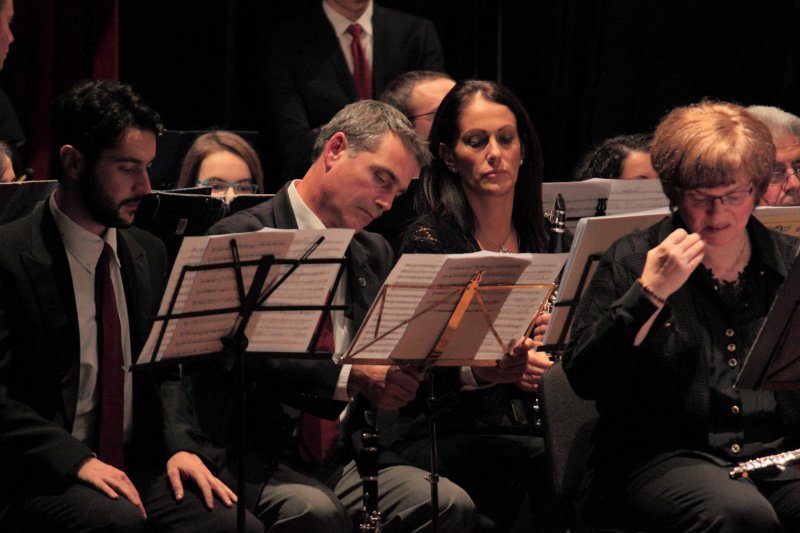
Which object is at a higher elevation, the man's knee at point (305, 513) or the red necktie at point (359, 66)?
the red necktie at point (359, 66)

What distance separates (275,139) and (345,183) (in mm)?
2024

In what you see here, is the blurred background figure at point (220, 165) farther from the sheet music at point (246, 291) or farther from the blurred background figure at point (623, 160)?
the sheet music at point (246, 291)

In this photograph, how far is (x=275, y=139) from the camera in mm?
5902

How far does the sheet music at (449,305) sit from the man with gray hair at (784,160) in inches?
76.3

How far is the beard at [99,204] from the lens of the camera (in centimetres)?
347

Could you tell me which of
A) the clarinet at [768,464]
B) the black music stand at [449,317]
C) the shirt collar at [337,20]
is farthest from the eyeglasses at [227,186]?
the clarinet at [768,464]

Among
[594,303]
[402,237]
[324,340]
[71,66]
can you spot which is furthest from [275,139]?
[594,303]

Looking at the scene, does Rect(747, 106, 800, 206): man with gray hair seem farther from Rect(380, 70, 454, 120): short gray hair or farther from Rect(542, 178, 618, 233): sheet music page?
Rect(380, 70, 454, 120): short gray hair

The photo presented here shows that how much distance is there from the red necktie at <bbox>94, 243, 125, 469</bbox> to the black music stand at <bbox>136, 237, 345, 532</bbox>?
33 cm

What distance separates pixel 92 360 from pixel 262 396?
519 millimetres

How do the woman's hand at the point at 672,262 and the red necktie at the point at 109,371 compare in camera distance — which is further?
the red necktie at the point at 109,371

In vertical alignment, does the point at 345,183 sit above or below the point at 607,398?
above

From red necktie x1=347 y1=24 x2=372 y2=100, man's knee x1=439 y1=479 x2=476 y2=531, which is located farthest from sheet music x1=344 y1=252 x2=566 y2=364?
red necktie x1=347 y1=24 x2=372 y2=100

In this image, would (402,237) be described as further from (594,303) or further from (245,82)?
(245,82)
